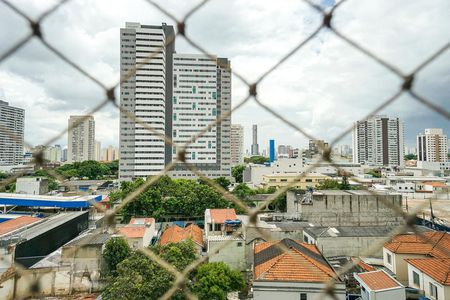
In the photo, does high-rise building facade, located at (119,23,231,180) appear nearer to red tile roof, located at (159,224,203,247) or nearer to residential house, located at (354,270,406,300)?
red tile roof, located at (159,224,203,247)

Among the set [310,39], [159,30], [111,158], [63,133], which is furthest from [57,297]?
[111,158]

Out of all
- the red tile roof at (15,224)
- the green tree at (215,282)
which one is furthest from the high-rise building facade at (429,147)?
the red tile roof at (15,224)

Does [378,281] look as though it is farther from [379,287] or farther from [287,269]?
[287,269]

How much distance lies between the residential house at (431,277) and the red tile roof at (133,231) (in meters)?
4.71

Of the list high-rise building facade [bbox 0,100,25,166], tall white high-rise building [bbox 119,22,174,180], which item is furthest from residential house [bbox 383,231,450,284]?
tall white high-rise building [bbox 119,22,174,180]

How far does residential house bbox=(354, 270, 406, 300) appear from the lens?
3.71m

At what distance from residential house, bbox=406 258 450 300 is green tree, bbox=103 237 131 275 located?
4275mm

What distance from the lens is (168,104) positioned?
21.1 m

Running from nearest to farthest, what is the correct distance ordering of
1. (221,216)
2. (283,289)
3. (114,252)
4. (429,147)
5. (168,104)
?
(283,289) → (114,252) → (221,216) → (168,104) → (429,147)

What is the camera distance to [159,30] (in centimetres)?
1995

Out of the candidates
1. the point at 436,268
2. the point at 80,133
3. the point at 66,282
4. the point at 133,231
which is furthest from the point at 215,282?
the point at 80,133

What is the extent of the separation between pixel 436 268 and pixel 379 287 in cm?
84

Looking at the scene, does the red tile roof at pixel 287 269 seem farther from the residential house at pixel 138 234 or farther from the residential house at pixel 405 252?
the residential house at pixel 138 234

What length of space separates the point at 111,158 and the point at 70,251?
86.3 feet
